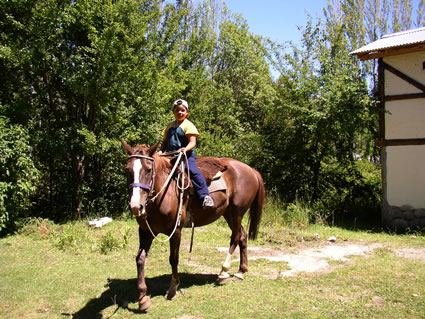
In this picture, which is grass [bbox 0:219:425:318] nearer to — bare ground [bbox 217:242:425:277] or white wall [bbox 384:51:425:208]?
bare ground [bbox 217:242:425:277]

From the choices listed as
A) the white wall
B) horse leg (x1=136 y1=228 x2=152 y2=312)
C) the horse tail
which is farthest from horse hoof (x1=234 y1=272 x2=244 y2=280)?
the white wall

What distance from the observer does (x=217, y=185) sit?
5375 millimetres

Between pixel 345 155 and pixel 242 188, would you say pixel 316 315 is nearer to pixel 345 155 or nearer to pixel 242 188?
pixel 242 188

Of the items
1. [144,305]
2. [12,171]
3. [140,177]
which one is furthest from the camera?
[12,171]

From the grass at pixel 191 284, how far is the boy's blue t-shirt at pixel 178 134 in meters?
2.00

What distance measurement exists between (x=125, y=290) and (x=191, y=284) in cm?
95

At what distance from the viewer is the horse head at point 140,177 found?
12.3ft

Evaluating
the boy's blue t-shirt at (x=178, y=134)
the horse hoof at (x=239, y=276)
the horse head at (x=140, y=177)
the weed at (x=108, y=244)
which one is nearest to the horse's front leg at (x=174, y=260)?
the horse head at (x=140, y=177)

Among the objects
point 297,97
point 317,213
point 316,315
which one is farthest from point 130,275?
point 297,97

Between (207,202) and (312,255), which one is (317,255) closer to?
(312,255)

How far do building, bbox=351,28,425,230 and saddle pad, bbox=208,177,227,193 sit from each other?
6589 millimetres

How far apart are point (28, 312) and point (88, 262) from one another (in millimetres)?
2063

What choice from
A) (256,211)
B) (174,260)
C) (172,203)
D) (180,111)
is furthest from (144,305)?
(256,211)

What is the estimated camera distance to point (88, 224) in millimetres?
9094
